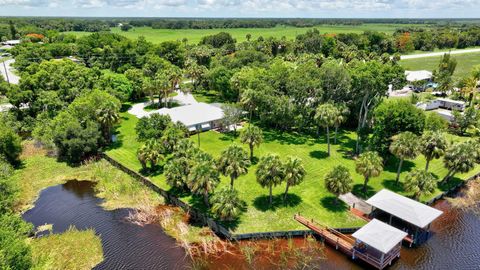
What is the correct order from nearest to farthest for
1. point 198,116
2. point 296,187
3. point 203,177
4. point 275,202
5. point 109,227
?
point 203,177
point 109,227
point 275,202
point 296,187
point 198,116

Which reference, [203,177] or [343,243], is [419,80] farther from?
[203,177]

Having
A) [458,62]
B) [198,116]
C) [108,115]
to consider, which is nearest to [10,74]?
[108,115]

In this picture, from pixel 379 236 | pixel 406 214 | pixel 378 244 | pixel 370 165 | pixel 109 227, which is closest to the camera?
pixel 378 244

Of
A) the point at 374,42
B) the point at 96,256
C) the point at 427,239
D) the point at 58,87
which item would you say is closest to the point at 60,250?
the point at 96,256

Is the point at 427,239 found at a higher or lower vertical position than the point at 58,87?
lower

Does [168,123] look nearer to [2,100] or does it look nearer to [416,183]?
[416,183]

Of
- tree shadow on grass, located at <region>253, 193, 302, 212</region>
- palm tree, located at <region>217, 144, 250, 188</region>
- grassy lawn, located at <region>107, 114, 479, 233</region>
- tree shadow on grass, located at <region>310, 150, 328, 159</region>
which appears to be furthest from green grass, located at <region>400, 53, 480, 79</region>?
palm tree, located at <region>217, 144, 250, 188</region>

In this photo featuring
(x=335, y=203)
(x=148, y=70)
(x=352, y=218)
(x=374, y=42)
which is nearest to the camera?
(x=352, y=218)
